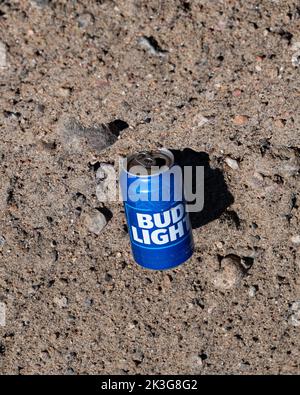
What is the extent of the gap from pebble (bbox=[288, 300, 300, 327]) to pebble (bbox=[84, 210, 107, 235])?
0.73 metres

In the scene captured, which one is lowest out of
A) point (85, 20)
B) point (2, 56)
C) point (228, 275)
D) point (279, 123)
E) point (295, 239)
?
point (228, 275)

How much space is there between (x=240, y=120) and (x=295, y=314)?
0.75m

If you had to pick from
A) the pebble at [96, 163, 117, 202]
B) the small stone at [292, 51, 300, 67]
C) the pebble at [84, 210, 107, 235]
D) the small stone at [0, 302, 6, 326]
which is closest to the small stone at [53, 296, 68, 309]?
the small stone at [0, 302, 6, 326]

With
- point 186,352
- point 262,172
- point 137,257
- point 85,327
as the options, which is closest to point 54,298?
point 85,327

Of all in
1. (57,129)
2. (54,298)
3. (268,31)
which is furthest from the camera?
(54,298)

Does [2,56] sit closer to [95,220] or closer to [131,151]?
[131,151]

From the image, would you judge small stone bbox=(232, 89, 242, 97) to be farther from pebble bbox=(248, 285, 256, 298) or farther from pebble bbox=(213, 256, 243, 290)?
pebble bbox=(248, 285, 256, 298)

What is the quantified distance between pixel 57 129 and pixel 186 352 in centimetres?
94

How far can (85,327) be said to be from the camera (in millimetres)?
2209

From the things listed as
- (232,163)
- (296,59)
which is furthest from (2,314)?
(296,59)

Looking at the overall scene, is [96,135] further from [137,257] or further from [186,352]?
[186,352]

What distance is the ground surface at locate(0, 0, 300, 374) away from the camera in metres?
1.77

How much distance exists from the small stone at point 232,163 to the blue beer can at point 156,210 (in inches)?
8.3

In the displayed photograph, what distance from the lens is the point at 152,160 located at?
6.07 feet
